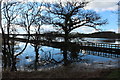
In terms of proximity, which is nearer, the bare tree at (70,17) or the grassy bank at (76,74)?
the grassy bank at (76,74)

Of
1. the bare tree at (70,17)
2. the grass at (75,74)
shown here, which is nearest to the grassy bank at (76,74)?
the grass at (75,74)

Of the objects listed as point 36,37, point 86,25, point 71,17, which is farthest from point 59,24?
point 36,37

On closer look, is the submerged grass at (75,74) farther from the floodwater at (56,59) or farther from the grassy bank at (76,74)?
the floodwater at (56,59)

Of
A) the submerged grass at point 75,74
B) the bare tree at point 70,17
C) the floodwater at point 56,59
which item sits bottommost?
the floodwater at point 56,59

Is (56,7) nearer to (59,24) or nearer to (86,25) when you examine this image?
(59,24)

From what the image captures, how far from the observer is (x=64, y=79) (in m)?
3.34

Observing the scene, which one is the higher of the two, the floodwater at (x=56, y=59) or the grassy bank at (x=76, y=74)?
the grassy bank at (x=76, y=74)

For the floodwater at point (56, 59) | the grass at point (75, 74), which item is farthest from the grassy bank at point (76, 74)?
the floodwater at point (56, 59)

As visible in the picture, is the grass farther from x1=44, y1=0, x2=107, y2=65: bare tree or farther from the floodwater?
x1=44, y1=0, x2=107, y2=65: bare tree

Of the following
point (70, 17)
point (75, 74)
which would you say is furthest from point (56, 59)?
point (75, 74)

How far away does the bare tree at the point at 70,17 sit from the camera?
11.0 m

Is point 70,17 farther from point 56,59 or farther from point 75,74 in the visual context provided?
point 75,74

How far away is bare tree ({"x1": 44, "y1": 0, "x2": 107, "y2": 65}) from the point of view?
1105 centimetres

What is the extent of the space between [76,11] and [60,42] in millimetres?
3315
